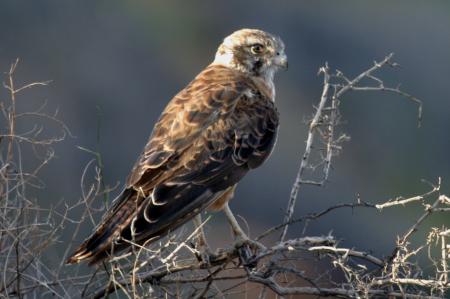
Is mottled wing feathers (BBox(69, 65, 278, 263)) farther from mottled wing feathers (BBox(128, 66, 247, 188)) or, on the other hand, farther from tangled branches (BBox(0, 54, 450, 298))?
tangled branches (BBox(0, 54, 450, 298))

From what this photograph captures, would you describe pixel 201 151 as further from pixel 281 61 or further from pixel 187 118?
pixel 281 61

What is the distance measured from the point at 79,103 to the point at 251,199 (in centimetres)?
322

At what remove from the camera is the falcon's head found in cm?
728

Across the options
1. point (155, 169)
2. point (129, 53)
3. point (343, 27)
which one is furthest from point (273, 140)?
point (343, 27)

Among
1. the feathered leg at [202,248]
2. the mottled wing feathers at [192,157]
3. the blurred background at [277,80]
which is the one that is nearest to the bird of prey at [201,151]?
the mottled wing feathers at [192,157]

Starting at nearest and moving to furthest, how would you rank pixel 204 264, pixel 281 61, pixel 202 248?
pixel 204 264, pixel 202 248, pixel 281 61

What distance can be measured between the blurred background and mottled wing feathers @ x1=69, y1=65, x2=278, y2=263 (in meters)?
7.63

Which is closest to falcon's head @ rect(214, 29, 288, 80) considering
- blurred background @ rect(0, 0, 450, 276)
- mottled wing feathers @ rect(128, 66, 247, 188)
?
mottled wing feathers @ rect(128, 66, 247, 188)

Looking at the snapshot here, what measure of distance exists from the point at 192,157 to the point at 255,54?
1.24 m

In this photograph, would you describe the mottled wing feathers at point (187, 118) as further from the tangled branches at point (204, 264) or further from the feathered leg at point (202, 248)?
the tangled branches at point (204, 264)

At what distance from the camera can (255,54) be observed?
731 centimetres

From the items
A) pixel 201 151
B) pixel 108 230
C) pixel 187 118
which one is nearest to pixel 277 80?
pixel 187 118

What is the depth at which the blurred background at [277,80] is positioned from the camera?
56.6 ft

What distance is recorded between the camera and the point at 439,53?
70.5 feet
